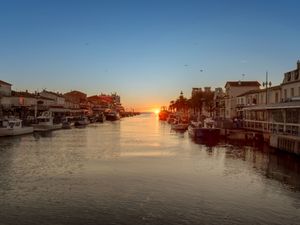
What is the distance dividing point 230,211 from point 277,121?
38883 millimetres

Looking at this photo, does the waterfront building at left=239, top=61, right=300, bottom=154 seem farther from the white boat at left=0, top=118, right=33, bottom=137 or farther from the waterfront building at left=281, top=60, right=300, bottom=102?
the white boat at left=0, top=118, right=33, bottom=137

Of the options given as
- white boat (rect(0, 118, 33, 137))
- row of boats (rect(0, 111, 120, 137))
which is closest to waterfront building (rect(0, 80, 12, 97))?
row of boats (rect(0, 111, 120, 137))

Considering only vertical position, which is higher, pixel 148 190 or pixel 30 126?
pixel 30 126

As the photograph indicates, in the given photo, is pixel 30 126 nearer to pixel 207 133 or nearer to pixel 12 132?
pixel 12 132

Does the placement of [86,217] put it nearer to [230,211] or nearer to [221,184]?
[230,211]

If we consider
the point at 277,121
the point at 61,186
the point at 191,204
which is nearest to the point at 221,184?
the point at 191,204

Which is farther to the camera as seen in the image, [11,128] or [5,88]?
[5,88]

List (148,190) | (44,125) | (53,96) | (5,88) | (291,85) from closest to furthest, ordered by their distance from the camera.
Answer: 1. (148,190)
2. (291,85)
3. (44,125)
4. (5,88)
5. (53,96)

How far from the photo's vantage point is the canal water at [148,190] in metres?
A: 22.3

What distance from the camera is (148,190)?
28.6 meters

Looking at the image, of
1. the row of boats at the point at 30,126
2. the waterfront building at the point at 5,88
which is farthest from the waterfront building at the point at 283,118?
the waterfront building at the point at 5,88

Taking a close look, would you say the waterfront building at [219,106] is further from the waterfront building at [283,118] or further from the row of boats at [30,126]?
the row of boats at [30,126]

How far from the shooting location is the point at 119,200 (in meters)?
25.6

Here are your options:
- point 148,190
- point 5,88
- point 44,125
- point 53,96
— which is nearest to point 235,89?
point 44,125
